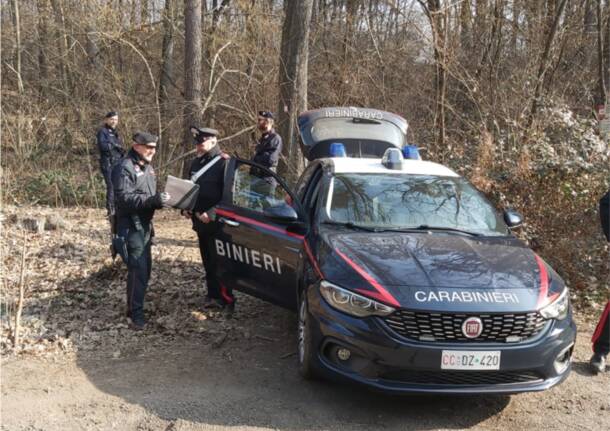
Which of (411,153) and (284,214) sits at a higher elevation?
(411,153)

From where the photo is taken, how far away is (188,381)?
454cm

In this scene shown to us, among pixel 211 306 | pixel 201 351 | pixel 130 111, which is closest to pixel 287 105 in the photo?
pixel 130 111

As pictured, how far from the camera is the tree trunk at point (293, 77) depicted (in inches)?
426

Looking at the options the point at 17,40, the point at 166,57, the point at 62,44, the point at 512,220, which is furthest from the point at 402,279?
the point at 17,40

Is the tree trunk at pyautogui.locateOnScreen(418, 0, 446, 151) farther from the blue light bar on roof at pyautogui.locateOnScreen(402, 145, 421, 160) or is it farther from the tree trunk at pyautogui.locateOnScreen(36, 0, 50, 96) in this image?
the tree trunk at pyautogui.locateOnScreen(36, 0, 50, 96)

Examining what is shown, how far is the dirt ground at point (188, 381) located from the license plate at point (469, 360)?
0.52 metres

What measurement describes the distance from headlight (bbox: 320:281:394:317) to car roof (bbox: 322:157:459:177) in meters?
1.66

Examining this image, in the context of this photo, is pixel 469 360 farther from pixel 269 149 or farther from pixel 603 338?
pixel 269 149

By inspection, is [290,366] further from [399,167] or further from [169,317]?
[399,167]

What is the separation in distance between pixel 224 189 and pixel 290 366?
6.27ft

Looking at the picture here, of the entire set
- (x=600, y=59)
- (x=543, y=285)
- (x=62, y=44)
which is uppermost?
(x=600, y=59)

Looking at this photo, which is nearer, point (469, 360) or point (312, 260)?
point (469, 360)

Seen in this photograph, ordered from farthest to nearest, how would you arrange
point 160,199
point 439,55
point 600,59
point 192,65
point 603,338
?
1. point 600,59
2. point 192,65
3. point 439,55
4. point 160,199
5. point 603,338

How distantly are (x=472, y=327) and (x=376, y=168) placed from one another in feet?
7.27
